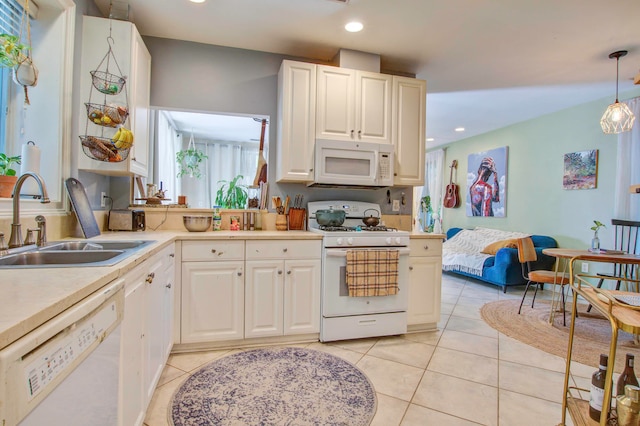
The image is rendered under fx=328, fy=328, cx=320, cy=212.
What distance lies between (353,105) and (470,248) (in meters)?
3.73

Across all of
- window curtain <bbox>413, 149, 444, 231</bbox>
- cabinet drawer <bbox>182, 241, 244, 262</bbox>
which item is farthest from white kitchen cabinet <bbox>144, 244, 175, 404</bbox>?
window curtain <bbox>413, 149, 444, 231</bbox>

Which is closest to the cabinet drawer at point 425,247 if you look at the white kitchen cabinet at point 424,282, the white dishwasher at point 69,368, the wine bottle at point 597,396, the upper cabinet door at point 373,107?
the white kitchen cabinet at point 424,282

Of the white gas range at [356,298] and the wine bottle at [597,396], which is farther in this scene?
the white gas range at [356,298]

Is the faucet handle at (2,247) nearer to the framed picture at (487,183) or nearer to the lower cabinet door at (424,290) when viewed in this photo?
the lower cabinet door at (424,290)

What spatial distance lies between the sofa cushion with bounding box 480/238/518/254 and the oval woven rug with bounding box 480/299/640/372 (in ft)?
2.92

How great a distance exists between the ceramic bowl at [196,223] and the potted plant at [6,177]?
1.12 m

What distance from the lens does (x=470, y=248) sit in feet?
18.0

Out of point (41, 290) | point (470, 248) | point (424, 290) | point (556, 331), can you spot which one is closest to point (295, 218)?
point (424, 290)

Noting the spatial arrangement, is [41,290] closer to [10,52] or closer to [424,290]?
[10,52]

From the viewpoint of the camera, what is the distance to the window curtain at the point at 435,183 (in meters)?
7.09

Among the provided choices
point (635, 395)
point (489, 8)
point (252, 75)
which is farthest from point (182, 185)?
point (635, 395)

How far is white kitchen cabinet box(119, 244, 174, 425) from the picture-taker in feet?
4.12

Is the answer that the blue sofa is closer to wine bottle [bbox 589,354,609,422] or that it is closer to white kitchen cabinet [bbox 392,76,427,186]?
white kitchen cabinet [bbox 392,76,427,186]

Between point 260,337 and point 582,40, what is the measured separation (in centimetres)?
353
